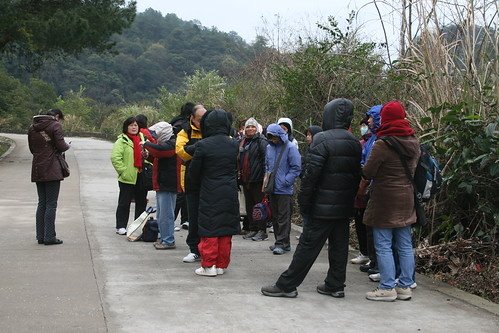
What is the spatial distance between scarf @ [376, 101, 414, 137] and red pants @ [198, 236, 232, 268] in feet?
6.63

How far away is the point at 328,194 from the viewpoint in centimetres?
644

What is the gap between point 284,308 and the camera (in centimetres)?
608

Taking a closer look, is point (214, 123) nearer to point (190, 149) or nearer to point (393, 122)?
point (190, 149)

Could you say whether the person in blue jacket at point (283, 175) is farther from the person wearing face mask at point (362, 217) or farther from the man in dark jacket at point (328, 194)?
the man in dark jacket at point (328, 194)

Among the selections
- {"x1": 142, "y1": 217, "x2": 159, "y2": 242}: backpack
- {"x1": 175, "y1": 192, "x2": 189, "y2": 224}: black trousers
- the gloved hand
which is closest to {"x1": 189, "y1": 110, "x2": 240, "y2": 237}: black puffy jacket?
the gloved hand

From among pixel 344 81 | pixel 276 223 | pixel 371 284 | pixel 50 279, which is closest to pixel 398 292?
pixel 371 284

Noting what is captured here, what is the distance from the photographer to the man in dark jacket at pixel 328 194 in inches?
253

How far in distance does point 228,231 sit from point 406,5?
3631 mm

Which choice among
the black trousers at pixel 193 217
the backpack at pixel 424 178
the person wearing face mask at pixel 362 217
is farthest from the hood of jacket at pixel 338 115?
the black trousers at pixel 193 217

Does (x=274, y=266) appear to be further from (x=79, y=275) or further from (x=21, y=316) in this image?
(x=21, y=316)

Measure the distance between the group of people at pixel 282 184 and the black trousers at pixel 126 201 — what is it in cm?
2

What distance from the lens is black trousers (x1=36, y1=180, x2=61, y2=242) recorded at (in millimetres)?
8781

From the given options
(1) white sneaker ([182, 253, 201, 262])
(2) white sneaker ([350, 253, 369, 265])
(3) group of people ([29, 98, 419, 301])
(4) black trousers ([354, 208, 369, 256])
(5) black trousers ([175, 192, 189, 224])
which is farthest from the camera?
(5) black trousers ([175, 192, 189, 224])

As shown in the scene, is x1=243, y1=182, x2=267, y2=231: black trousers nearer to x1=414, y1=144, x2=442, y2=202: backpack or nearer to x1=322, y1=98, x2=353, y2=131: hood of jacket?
x1=322, y1=98, x2=353, y2=131: hood of jacket
